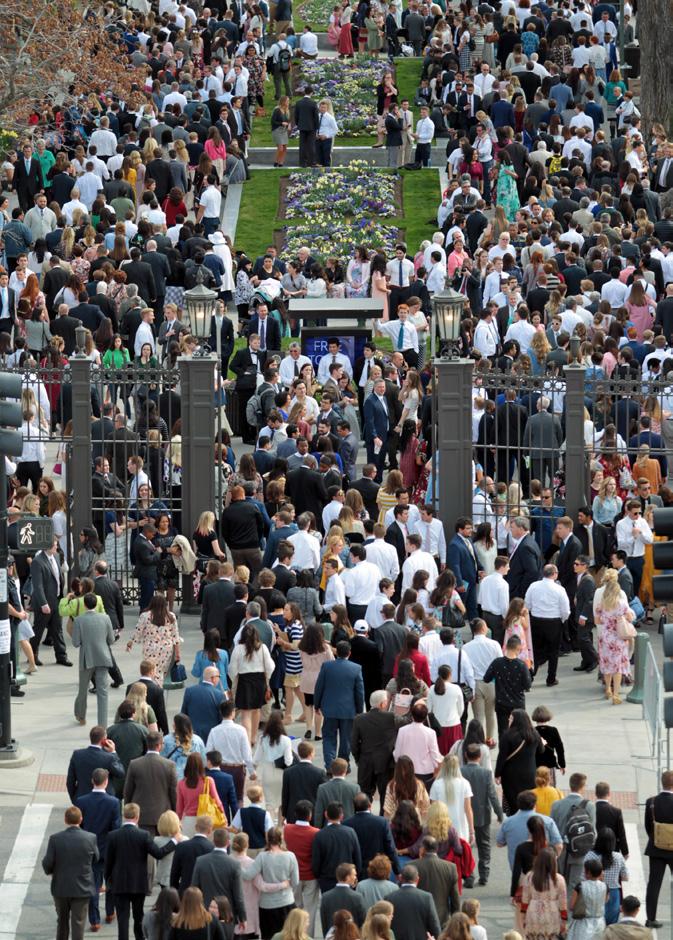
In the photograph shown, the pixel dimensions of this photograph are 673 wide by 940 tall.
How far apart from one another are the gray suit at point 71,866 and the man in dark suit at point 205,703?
8.06ft

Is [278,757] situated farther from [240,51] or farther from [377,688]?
[240,51]

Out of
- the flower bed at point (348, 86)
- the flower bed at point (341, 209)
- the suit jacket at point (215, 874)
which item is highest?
the flower bed at point (348, 86)

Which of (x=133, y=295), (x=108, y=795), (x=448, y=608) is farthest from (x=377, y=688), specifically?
(x=133, y=295)

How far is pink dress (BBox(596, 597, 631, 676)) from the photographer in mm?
21938

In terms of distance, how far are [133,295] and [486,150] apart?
9.83m

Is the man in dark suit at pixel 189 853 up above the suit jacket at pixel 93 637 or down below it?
below

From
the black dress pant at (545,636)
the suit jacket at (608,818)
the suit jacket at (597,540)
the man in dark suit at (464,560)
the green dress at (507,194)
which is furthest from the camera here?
the green dress at (507,194)

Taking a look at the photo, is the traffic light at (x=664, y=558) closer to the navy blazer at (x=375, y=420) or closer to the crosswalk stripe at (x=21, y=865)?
the crosswalk stripe at (x=21, y=865)

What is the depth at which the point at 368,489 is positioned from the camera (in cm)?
2545

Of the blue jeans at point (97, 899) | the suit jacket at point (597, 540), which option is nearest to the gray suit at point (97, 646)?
the blue jeans at point (97, 899)

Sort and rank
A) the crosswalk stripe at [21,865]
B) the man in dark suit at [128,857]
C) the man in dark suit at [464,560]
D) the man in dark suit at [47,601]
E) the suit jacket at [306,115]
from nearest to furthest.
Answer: the man in dark suit at [128,857], the crosswalk stripe at [21,865], the man in dark suit at [47,601], the man in dark suit at [464,560], the suit jacket at [306,115]

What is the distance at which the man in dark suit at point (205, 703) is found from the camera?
62.2 feet

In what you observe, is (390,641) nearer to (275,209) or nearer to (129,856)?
(129,856)

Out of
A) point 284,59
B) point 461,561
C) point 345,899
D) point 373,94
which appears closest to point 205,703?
point 345,899
